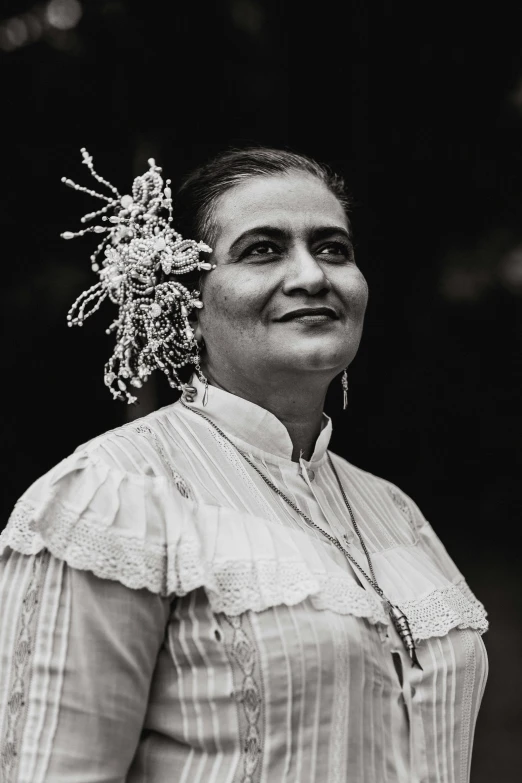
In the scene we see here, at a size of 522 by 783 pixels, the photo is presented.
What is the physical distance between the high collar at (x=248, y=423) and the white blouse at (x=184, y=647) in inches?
7.3

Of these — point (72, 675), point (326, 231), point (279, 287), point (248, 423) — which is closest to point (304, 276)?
point (279, 287)

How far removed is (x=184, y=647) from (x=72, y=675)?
171 mm

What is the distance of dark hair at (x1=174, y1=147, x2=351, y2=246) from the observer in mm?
1880

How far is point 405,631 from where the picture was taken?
163 cm

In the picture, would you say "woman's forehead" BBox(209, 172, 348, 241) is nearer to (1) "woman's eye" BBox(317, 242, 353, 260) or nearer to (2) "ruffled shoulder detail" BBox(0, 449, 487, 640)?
(1) "woman's eye" BBox(317, 242, 353, 260)

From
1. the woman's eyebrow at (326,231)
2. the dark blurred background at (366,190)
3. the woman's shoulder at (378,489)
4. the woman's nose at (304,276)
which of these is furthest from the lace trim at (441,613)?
the dark blurred background at (366,190)

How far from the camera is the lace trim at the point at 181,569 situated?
4.57 ft

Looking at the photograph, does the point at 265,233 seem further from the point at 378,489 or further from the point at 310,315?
the point at 378,489

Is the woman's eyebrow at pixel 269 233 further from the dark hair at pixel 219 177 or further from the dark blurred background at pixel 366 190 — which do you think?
the dark blurred background at pixel 366 190

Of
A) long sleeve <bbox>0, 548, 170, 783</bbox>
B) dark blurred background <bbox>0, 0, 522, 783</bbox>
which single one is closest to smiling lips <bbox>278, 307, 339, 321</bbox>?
long sleeve <bbox>0, 548, 170, 783</bbox>

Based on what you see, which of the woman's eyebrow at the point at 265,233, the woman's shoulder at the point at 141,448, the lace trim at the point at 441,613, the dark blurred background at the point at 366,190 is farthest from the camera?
the dark blurred background at the point at 366,190

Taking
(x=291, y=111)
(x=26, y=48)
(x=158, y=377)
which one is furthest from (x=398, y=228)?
(x=26, y=48)

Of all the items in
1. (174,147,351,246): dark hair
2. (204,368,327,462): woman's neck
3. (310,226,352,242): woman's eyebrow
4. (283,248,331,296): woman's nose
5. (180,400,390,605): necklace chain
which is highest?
(174,147,351,246): dark hair

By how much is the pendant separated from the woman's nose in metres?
0.58
